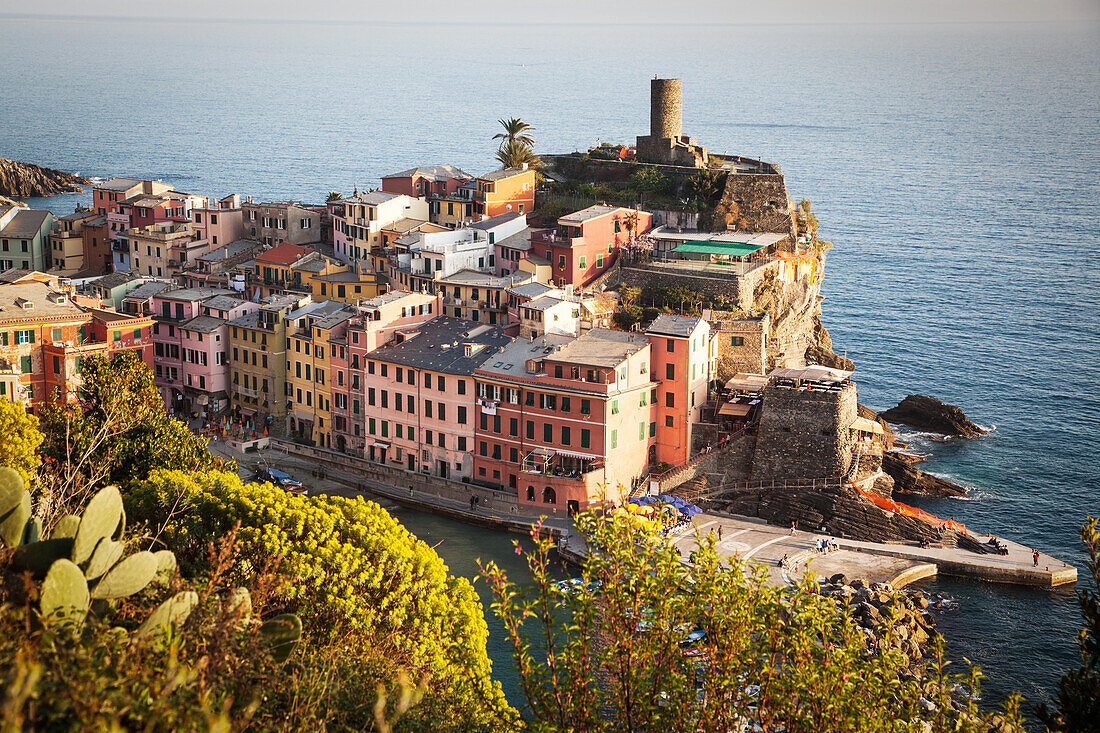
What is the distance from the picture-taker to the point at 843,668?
63.9 feet

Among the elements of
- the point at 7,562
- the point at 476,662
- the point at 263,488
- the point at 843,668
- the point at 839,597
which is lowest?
the point at 839,597

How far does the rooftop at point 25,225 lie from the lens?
83188mm

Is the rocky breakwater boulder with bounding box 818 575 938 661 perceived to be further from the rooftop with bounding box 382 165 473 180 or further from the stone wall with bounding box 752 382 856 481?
the rooftop with bounding box 382 165 473 180

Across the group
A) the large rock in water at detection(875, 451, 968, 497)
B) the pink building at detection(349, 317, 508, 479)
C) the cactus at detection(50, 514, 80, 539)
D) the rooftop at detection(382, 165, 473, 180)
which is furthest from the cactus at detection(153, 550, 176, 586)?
the rooftop at detection(382, 165, 473, 180)

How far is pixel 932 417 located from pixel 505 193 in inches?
1092

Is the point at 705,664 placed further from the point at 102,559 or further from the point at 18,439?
the point at 18,439

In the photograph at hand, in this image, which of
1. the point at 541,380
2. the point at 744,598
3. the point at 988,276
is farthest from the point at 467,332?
the point at 988,276

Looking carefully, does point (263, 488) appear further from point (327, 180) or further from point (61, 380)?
point (327, 180)

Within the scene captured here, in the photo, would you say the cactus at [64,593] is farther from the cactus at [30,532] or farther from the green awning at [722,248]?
the green awning at [722,248]

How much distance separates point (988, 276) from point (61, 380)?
273 ft

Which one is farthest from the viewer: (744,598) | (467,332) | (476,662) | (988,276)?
(988,276)

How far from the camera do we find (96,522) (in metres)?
20.2

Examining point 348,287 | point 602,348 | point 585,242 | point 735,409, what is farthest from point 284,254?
point 735,409

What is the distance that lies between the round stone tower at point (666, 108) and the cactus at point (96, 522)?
6332cm
